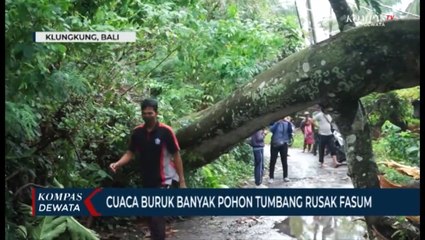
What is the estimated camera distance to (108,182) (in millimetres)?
2742

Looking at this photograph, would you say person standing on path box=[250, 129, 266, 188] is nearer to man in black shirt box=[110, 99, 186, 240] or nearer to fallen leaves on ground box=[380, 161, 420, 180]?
man in black shirt box=[110, 99, 186, 240]

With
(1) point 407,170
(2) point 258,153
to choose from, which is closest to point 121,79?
(2) point 258,153

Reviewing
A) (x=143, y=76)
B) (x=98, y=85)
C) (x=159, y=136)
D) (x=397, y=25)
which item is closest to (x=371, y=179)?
(x=397, y=25)

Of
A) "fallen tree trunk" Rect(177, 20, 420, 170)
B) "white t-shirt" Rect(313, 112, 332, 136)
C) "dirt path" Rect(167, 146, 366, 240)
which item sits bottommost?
"dirt path" Rect(167, 146, 366, 240)

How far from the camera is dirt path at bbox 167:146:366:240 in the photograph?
2.57 m

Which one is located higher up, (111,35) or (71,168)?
(111,35)

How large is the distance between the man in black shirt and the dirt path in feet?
0.72

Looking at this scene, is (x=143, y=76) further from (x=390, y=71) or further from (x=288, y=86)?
(x=390, y=71)

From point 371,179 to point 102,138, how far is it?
53.4 inches

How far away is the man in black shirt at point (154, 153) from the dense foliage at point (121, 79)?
6 centimetres

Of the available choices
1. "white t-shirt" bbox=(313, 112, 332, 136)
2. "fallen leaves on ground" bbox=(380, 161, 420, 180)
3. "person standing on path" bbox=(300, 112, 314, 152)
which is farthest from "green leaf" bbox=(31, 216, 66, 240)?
"fallen leaves on ground" bbox=(380, 161, 420, 180)

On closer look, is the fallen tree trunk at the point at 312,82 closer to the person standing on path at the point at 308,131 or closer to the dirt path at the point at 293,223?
the person standing on path at the point at 308,131

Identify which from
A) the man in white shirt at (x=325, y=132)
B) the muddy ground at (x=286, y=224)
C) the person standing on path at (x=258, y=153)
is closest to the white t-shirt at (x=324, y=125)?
the man in white shirt at (x=325, y=132)

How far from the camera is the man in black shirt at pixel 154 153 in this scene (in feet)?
8.60
